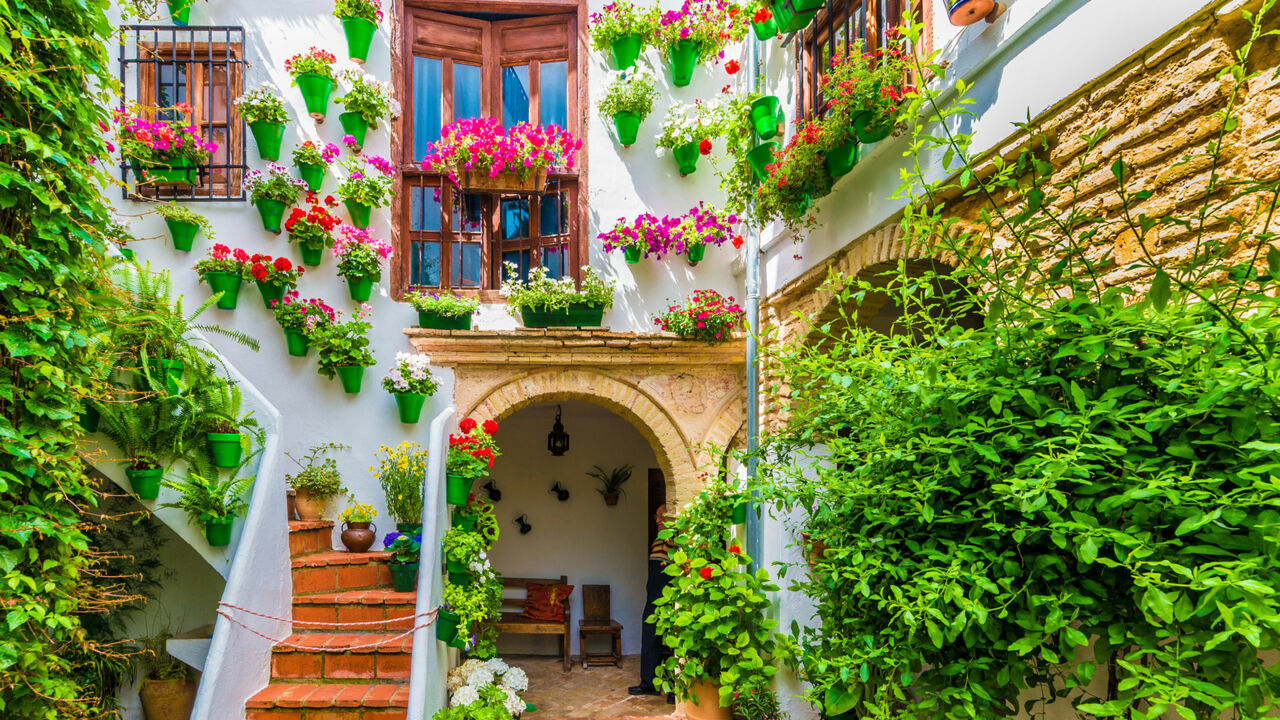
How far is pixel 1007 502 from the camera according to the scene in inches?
57.8

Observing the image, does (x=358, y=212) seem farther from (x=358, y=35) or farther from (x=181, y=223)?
(x=358, y=35)

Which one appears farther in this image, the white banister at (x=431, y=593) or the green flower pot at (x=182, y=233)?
the green flower pot at (x=182, y=233)

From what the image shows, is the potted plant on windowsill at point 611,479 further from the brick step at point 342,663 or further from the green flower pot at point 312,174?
the green flower pot at point 312,174

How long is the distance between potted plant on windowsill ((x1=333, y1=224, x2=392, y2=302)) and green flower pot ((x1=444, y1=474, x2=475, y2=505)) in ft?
5.56

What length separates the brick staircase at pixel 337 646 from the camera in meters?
3.97

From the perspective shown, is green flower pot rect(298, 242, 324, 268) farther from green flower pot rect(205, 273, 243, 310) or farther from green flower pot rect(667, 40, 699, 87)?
green flower pot rect(667, 40, 699, 87)

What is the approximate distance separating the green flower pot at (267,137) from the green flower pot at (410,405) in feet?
6.83

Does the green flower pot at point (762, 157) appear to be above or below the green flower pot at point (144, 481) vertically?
above

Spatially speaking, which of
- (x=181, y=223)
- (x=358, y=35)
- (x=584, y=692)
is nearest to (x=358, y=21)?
(x=358, y=35)

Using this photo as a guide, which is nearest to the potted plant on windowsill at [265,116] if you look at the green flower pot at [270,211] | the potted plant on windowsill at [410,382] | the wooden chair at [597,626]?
the green flower pot at [270,211]

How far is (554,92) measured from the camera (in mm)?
6125

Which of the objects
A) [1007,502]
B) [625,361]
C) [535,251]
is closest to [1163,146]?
[1007,502]

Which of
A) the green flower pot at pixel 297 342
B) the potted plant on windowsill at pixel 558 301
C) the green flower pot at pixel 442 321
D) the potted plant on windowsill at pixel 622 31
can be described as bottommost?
the green flower pot at pixel 297 342

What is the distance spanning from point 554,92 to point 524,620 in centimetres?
512
